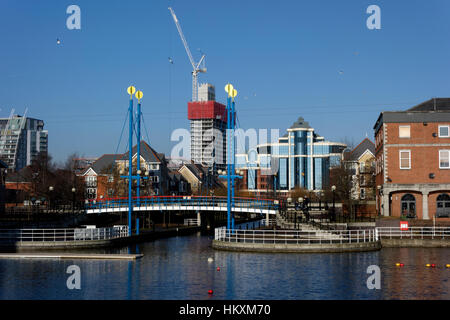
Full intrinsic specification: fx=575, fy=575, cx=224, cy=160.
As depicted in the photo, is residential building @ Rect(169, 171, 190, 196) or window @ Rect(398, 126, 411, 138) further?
residential building @ Rect(169, 171, 190, 196)

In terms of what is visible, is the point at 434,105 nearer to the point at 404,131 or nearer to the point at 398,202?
the point at 404,131

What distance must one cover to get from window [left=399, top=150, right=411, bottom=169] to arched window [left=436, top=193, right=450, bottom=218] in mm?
4649

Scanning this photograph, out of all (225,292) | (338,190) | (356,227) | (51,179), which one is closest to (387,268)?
(225,292)

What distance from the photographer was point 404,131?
207 ft

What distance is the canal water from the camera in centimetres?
2830

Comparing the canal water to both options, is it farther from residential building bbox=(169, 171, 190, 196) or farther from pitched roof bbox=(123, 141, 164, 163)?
residential building bbox=(169, 171, 190, 196)

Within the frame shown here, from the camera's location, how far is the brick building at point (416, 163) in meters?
61.5

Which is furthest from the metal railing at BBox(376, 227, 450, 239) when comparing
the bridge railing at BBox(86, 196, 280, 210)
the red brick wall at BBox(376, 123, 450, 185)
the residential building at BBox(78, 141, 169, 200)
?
the residential building at BBox(78, 141, 169, 200)

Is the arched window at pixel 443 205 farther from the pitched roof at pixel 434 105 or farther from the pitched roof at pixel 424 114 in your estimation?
the pitched roof at pixel 434 105

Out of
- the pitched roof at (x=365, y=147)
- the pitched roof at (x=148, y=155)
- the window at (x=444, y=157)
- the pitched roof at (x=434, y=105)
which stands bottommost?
the window at (x=444, y=157)

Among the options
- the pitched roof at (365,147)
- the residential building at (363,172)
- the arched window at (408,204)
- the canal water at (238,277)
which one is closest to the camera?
Result: the canal water at (238,277)

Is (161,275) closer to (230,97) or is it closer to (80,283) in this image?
Answer: (80,283)

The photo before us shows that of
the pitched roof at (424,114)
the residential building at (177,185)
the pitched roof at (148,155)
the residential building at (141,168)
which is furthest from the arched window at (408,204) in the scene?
the residential building at (177,185)

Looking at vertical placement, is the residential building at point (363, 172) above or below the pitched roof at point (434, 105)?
below
